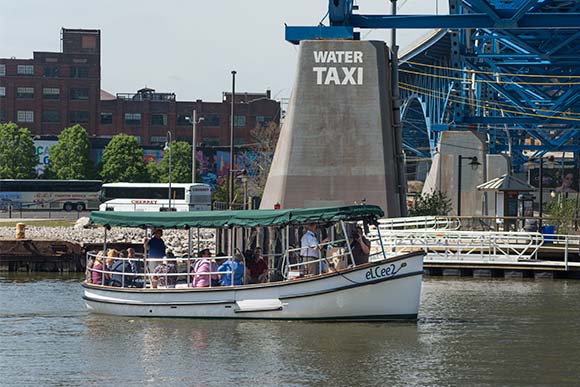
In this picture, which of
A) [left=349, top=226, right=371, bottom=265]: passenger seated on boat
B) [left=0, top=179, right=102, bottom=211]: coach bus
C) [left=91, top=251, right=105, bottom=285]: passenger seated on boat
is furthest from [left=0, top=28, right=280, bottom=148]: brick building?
[left=349, top=226, right=371, bottom=265]: passenger seated on boat

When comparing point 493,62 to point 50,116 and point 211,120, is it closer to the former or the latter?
point 211,120

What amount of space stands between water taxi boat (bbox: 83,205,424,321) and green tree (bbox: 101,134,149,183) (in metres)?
85.3

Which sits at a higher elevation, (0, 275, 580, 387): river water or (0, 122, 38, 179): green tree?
(0, 122, 38, 179): green tree

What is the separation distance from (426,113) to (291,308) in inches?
3023

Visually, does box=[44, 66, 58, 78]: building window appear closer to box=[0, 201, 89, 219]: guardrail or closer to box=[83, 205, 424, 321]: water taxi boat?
box=[0, 201, 89, 219]: guardrail

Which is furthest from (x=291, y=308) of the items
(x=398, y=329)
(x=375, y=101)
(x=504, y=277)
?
(x=375, y=101)

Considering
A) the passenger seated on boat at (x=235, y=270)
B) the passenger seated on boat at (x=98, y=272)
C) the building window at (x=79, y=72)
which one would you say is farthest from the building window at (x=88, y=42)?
the passenger seated on boat at (x=235, y=270)

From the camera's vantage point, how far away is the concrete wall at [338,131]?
5325 centimetres

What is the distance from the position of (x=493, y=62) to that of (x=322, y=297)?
5164 centimetres

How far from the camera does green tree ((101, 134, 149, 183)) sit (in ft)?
386

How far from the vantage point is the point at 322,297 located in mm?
30672

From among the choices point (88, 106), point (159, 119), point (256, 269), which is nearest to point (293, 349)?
point (256, 269)

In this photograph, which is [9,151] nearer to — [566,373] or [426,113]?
[426,113]

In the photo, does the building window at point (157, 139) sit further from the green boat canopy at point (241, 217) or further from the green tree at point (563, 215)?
the green boat canopy at point (241, 217)
